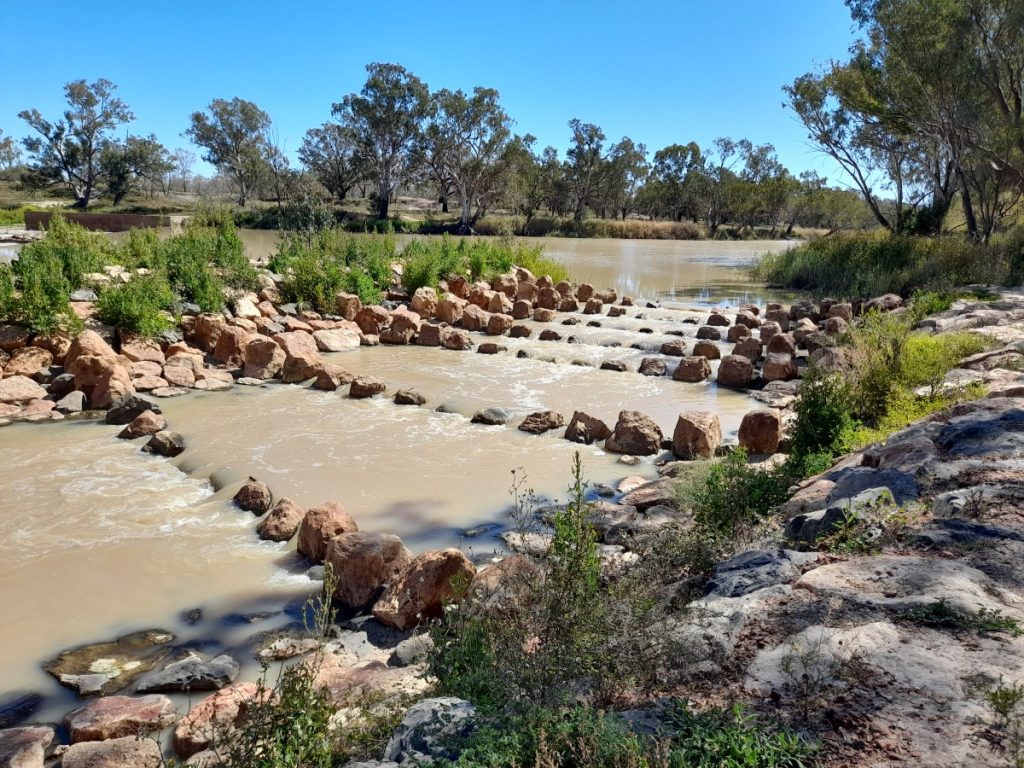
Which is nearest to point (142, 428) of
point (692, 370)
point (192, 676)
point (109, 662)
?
point (109, 662)

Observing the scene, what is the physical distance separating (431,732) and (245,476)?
490cm

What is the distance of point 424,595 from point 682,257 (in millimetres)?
34525

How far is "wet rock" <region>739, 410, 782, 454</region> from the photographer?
23.0ft

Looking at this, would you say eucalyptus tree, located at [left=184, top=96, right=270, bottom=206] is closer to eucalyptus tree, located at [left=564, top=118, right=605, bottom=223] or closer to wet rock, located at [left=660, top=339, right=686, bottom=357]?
eucalyptus tree, located at [left=564, top=118, right=605, bottom=223]

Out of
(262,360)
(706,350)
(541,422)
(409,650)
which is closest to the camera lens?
(409,650)

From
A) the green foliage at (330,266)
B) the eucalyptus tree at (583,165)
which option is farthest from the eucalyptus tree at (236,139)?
the green foliage at (330,266)

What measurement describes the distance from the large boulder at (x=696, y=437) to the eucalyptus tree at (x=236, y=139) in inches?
2209

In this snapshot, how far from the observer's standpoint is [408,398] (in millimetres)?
9273

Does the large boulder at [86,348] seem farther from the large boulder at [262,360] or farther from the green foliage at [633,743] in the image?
the green foliage at [633,743]

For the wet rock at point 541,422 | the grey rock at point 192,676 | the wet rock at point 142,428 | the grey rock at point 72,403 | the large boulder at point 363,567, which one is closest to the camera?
the grey rock at point 192,676

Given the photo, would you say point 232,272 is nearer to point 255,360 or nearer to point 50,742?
point 255,360

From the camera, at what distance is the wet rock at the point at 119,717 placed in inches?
124

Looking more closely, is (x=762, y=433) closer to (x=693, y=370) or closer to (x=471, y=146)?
(x=693, y=370)

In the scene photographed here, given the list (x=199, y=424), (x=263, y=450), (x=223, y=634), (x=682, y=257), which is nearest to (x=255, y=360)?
(x=199, y=424)
